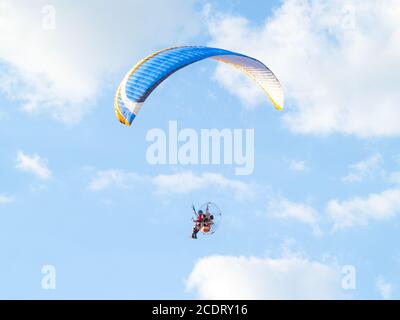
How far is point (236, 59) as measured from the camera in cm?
4272

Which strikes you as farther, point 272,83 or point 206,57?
point 272,83
